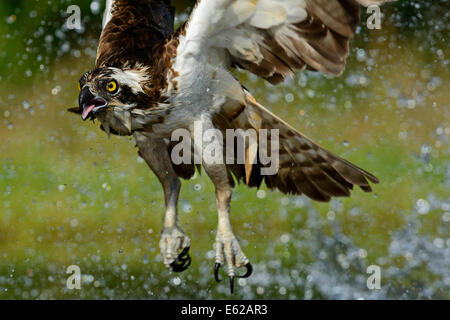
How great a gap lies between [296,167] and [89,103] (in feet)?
3.43

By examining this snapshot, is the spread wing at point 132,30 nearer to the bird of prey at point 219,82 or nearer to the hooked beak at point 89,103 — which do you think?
the bird of prey at point 219,82

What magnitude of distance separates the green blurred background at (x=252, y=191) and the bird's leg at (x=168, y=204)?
1.29 meters

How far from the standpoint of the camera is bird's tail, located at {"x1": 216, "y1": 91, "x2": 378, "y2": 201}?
2994 millimetres

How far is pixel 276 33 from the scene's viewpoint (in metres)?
2.82

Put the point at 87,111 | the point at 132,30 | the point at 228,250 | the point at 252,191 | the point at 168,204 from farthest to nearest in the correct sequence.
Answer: the point at 252,191 → the point at 168,204 → the point at 132,30 → the point at 228,250 → the point at 87,111

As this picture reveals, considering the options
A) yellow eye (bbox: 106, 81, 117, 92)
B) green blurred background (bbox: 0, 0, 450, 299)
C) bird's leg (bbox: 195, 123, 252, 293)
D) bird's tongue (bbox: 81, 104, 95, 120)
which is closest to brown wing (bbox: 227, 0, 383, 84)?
bird's leg (bbox: 195, 123, 252, 293)

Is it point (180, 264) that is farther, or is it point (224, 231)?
point (180, 264)

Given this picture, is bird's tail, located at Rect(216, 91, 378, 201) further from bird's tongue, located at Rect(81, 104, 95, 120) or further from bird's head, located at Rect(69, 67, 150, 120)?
bird's tongue, located at Rect(81, 104, 95, 120)

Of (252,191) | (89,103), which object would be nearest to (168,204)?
(89,103)

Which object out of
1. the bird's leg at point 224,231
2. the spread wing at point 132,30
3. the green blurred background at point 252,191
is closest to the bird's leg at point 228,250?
the bird's leg at point 224,231

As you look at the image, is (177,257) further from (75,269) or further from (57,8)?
(57,8)

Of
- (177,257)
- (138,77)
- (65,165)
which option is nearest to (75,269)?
(177,257)

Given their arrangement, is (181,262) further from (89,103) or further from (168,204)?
(89,103)

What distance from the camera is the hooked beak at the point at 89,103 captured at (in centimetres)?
265
